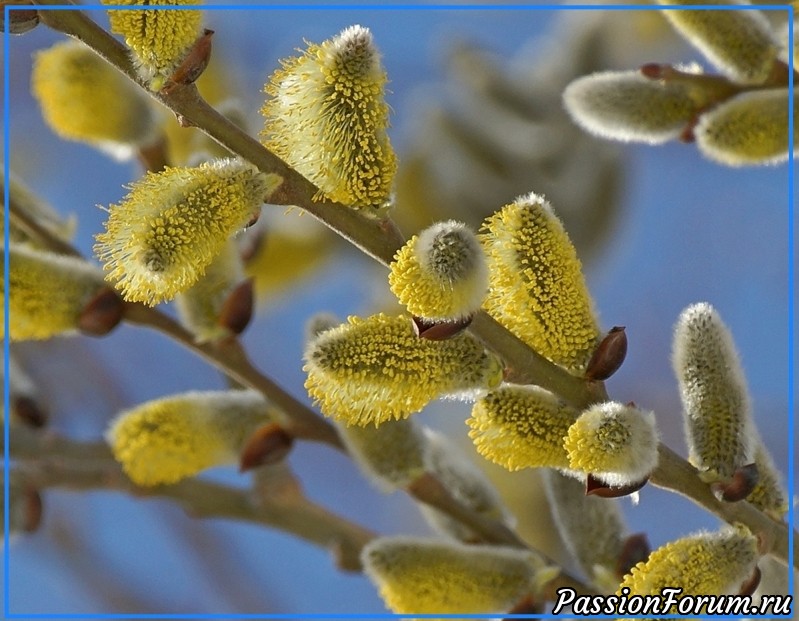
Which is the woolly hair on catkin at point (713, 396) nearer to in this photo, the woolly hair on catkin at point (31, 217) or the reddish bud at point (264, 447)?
the reddish bud at point (264, 447)

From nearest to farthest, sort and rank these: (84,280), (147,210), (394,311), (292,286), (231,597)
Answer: (147,210) < (84,280) < (394,311) < (292,286) < (231,597)

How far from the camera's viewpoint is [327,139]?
0.35m

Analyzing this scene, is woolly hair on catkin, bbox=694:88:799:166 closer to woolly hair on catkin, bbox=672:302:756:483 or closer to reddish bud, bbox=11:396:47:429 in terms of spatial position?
woolly hair on catkin, bbox=672:302:756:483

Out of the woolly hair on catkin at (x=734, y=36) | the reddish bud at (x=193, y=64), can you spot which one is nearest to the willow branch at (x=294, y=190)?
the reddish bud at (x=193, y=64)

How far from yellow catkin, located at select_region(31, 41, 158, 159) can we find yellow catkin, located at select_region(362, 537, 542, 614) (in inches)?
10.0

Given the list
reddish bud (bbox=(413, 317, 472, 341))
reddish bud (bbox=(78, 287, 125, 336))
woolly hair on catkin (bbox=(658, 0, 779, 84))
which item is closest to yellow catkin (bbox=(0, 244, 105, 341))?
reddish bud (bbox=(78, 287, 125, 336))

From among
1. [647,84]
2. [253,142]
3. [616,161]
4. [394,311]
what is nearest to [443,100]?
[616,161]

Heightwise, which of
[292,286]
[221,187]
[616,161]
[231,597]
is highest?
[221,187]

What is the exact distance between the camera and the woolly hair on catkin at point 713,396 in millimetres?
405

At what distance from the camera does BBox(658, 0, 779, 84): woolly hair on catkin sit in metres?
0.51

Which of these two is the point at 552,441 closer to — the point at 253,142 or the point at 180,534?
the point at 253,142

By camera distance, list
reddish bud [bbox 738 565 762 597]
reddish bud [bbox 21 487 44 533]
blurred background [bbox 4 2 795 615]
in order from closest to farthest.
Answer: reddish bud [bbox 738 565 762 597] → reddish bud [bbox 21 487 44 533] → blurred background [bbox 4 2 795 615]

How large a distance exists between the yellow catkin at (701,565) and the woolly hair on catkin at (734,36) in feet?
0.77

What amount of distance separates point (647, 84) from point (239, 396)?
252 mm
